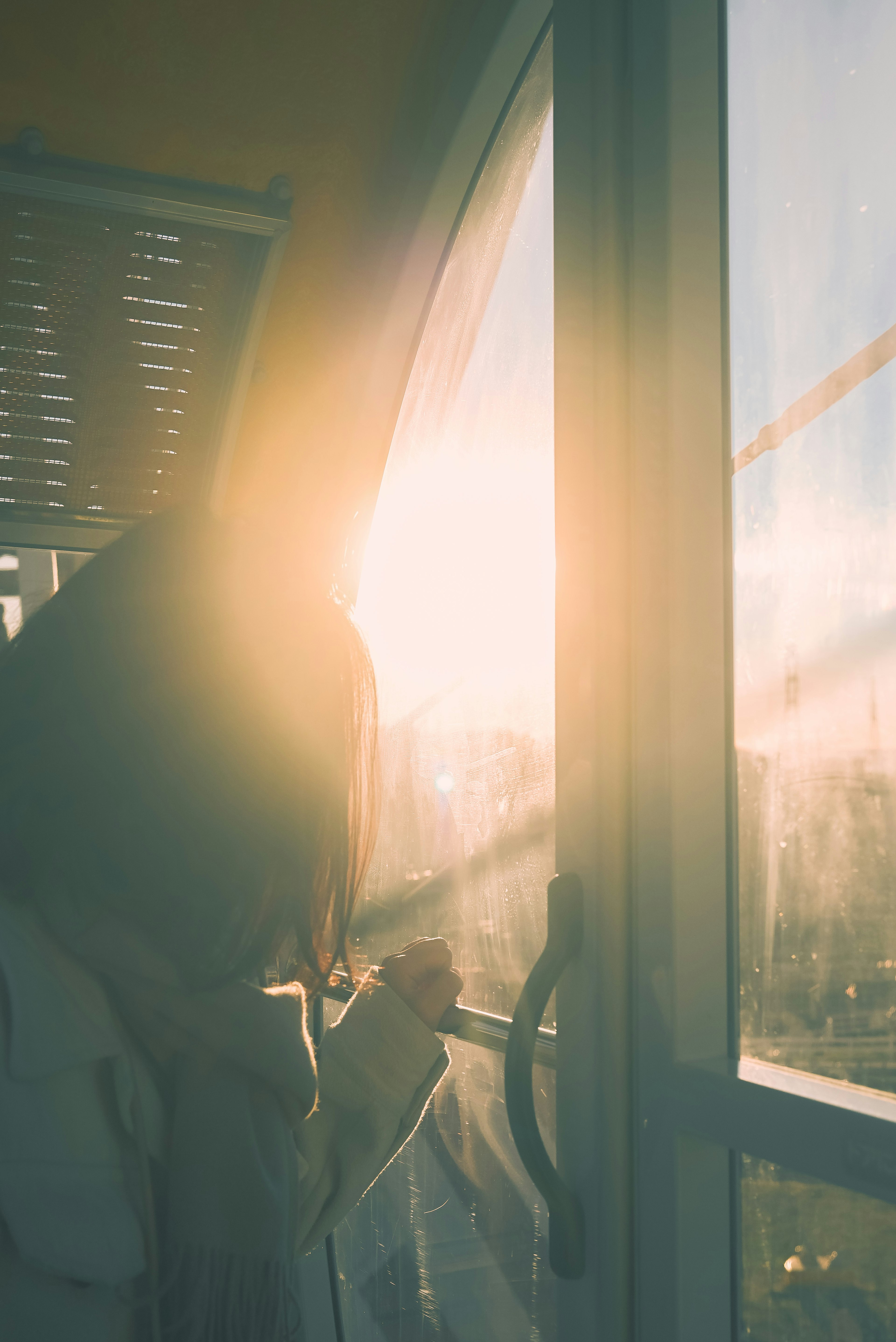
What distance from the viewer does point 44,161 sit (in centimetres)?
154

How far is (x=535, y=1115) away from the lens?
919mm

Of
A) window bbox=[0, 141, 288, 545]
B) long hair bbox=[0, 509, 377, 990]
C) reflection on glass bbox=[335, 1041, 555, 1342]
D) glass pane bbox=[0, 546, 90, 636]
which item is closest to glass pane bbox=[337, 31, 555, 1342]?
reflection on glass bbox=[335, 1041, 555, 1342]

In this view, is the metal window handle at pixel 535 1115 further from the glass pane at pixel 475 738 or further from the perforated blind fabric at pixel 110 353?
the perforated blind fabric at pixel 110 353

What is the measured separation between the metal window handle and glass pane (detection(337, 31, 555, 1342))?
0.55ft

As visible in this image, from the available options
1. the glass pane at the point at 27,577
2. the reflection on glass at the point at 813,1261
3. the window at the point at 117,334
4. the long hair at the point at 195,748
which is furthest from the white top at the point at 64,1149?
the glass pane at the point at 27,577

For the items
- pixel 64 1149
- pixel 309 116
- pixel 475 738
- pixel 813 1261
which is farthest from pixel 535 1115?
pixel 309 116

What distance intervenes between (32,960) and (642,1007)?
0.57m

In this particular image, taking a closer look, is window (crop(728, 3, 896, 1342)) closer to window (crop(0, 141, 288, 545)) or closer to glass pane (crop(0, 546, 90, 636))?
window (crop(0, 141, 288, 545))

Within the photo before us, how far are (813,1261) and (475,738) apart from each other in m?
0.77

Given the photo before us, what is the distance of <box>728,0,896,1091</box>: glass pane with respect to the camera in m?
0.69

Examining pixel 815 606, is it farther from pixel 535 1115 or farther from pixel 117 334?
pixel 117 334

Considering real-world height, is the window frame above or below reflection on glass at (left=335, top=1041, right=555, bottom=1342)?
above

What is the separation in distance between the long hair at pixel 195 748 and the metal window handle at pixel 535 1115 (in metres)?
0.25

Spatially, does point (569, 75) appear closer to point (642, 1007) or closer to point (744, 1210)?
point (642, 1007)
